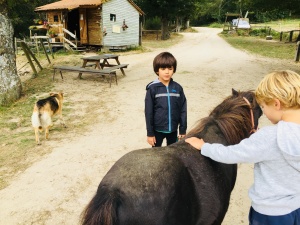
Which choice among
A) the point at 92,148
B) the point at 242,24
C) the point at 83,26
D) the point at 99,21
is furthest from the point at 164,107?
the point at 242,24

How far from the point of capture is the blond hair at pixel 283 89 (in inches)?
57.4

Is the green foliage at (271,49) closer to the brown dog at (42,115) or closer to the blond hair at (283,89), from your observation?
the brown dog at (42,115)

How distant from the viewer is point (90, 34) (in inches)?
839

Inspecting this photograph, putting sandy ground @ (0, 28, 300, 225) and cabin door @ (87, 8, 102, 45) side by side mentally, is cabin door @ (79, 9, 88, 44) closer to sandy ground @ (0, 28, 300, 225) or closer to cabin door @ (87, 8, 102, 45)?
cabin door @ (87, 8, 102, 45)

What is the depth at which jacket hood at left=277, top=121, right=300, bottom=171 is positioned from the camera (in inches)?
55.4

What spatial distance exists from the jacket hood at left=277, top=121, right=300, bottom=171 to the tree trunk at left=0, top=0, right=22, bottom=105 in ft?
27.1

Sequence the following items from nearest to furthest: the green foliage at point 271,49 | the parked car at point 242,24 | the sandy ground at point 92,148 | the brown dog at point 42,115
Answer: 1. the sandy ground at point 92,148
2. the brown dog at point 42,115
3. the green foliage at point 271,49
4. the parked car at point 242,24

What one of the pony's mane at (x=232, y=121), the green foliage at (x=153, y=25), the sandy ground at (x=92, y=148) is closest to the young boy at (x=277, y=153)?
the pony's mane at (x=232, y=121)

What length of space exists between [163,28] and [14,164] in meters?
28.1

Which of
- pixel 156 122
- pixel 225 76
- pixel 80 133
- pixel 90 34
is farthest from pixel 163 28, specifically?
pixel 156 122

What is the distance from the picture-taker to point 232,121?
2.34m

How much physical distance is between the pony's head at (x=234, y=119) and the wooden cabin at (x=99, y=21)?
19.3 m

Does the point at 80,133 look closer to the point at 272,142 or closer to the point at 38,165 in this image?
the point at 38,165

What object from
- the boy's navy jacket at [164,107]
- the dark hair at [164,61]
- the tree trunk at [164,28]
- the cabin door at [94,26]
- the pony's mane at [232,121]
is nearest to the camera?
the pony's mane at [232,121]
